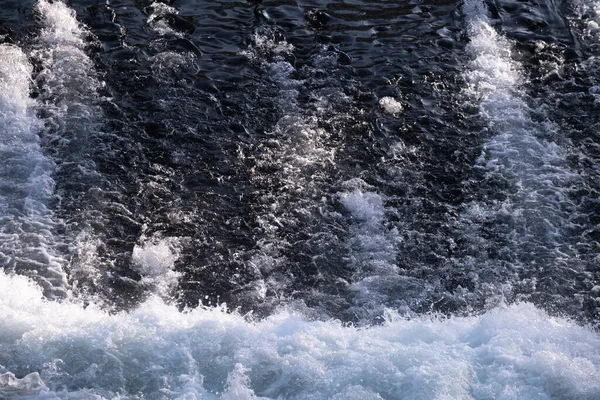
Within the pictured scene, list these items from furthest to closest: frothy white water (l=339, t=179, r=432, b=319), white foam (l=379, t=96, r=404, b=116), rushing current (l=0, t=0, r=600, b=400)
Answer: white foam (l=379, t=96, r=404, b=116), frothy white water (l=339, t=179, r=432, b=319), rushing current (l=0, t=0, r=600, b=400)

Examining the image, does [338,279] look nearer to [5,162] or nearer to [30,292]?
[30,292]

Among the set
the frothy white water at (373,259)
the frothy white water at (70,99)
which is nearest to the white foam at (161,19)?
the frothy white water at (70,99)

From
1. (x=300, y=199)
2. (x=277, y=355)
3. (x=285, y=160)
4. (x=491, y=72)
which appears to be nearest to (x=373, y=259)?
(x=300, y=199)

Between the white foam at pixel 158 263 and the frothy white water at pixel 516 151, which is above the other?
the frothy white water at pixel 516 151

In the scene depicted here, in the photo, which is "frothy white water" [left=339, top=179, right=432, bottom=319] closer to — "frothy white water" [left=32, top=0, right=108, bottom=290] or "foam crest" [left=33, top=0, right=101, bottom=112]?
"frothy white water" [left=32, top=0, right=108, bottom=290]

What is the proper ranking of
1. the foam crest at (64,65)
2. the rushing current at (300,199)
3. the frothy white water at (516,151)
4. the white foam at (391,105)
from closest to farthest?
the rushing current at (300,199) < the frothy white water at (516,151) < the foam crest at (64,65) < the white foam at (391,105)

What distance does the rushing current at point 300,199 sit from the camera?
8.13 m

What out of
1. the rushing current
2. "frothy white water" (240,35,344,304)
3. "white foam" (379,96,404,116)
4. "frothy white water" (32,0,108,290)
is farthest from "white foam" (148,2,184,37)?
"white foam" (379,96,404,116)

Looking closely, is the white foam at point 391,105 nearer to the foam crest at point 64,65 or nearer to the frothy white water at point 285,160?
the frothy white water at point 285,160

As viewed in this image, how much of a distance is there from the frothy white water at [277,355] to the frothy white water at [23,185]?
31 cm

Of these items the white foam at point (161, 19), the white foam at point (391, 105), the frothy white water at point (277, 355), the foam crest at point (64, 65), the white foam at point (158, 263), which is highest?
the white foam at point (161, 19)

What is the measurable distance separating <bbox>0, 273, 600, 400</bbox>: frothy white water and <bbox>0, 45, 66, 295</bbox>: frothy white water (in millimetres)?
315

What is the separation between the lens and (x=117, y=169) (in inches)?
398

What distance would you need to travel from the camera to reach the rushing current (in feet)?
26.7
